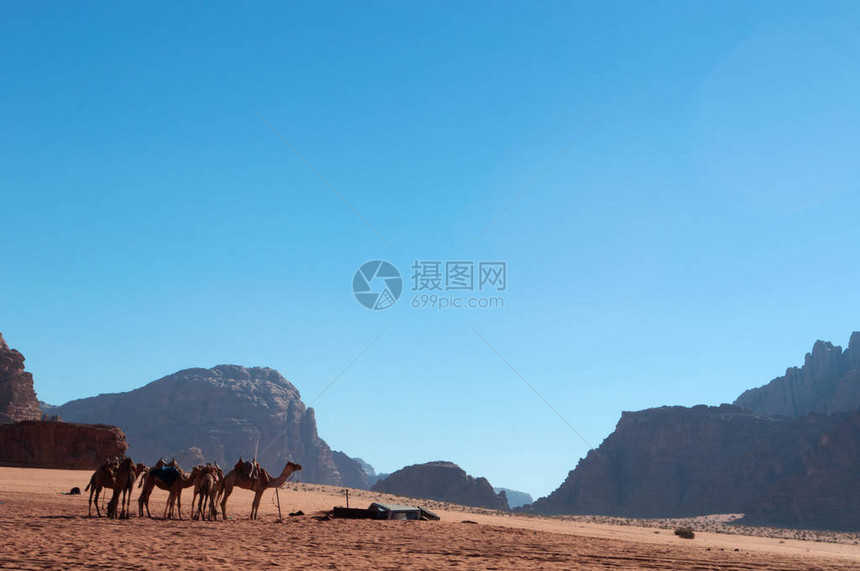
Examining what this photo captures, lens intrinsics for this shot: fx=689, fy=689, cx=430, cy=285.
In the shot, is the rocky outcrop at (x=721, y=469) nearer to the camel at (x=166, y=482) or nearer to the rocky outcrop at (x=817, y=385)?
the rocky outcrop at (x=817, y=385)

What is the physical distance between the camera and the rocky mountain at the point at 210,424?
174 meters

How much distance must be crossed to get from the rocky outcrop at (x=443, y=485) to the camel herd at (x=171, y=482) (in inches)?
3740

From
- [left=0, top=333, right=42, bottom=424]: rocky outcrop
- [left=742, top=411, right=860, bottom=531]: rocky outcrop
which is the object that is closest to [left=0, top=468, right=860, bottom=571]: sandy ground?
[left=0, top=333, right=42, bottom=424]: rocky outcrop

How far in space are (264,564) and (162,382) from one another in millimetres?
195765

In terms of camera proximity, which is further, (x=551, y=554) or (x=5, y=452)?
(x=5, y=452)

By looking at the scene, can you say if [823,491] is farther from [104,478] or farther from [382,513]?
[104,478]

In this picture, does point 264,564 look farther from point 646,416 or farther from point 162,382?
point 162,382

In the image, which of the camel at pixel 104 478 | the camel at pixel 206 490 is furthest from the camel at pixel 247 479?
the camel at pixel 104 478

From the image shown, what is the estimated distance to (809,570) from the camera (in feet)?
61.0

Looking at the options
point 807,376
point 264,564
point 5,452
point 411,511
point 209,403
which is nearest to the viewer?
point 264,564

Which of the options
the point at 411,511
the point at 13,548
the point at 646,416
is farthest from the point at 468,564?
the point at 646,416

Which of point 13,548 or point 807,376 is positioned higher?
point 807,376

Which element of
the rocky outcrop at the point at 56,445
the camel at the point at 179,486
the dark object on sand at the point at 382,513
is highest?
the rocky outcrop at the point at 56,445

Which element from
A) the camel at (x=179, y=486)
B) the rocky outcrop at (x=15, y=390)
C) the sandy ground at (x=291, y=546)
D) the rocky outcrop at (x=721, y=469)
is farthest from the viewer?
the rocky outcrop at (x=721, y=469)
